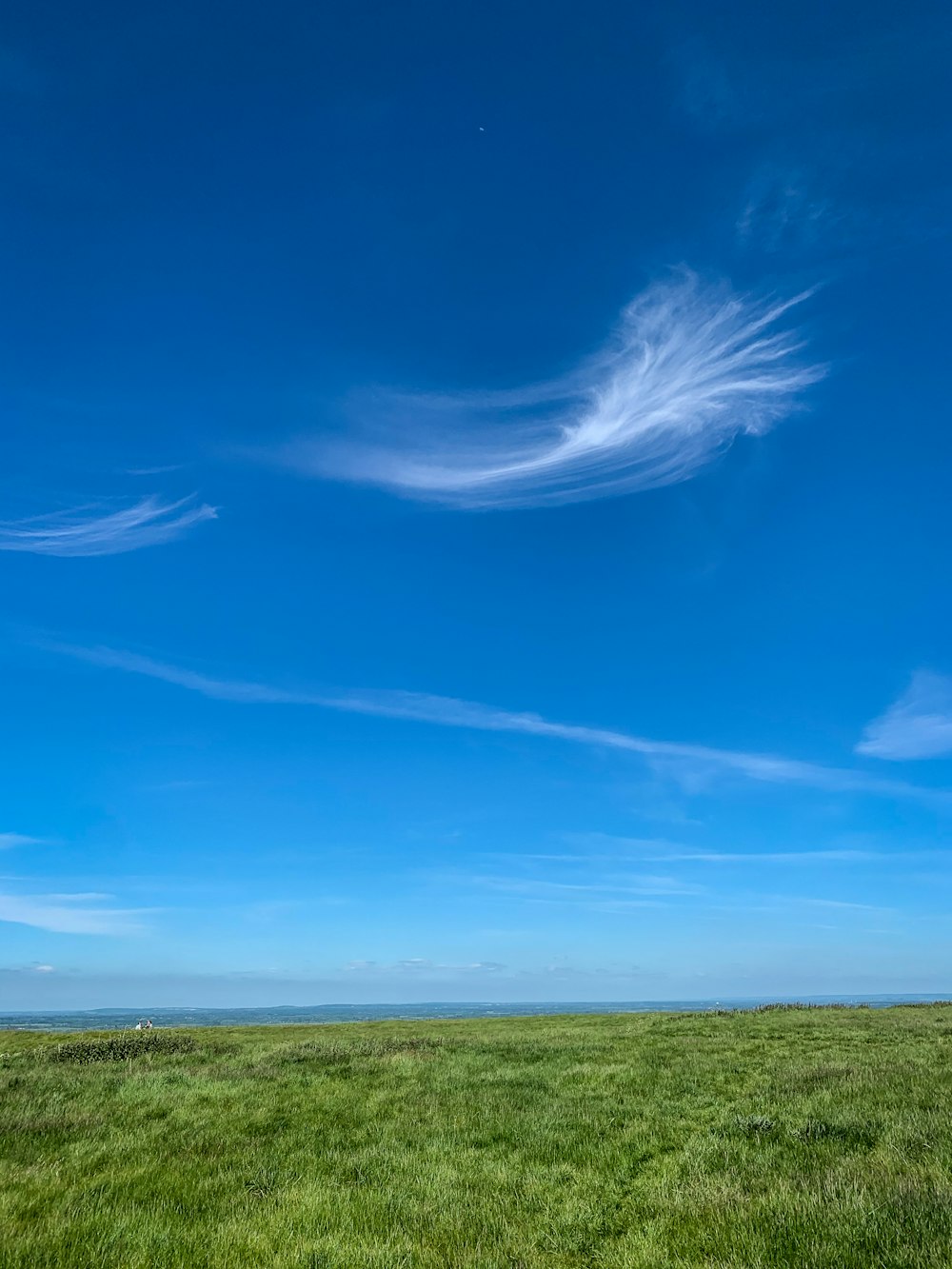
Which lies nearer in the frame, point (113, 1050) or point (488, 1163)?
point (488, 1163)

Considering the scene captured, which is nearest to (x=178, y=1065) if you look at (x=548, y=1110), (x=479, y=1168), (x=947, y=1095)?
(x=548, y=1110)

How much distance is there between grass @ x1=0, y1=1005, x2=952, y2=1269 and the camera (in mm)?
9352

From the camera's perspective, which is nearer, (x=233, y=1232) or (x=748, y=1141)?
(x=233, y=1232)

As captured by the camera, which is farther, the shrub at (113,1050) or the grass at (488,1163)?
the shrub at (113,1050)

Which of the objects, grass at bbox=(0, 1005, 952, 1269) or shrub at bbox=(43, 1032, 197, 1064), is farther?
shrub at bbox=(43, 1032, 197, 1064)

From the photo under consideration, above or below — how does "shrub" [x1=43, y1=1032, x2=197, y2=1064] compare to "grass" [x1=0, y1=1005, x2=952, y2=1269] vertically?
below

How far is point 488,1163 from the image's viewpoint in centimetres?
1330

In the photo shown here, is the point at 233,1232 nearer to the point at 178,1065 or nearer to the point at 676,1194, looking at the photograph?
the point at 676,1194

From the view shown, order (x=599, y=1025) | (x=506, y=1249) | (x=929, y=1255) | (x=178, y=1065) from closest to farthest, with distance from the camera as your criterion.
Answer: (x=929, y=1255), (x=506, y=1249), (x=178, y=1065), (x=599, y=1025)

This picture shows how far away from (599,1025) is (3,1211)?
37.0 meters

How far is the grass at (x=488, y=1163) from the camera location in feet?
30.7

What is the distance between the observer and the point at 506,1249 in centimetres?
948

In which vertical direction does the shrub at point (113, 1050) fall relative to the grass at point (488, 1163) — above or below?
below

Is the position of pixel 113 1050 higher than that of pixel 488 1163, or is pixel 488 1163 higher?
pixel 488 1163
